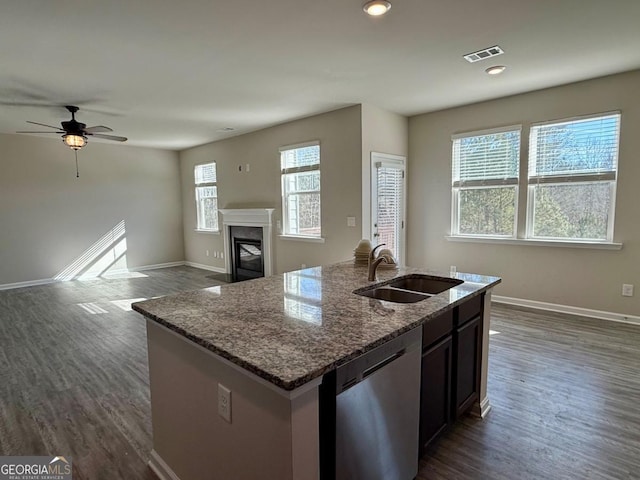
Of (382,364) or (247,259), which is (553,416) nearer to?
(382,364)

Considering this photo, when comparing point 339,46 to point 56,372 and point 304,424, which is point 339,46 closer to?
point 304,424

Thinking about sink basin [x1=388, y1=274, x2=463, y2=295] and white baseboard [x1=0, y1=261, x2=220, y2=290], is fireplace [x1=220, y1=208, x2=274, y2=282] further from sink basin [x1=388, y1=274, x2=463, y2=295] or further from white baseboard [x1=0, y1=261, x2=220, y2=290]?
sink basin [x1=388, y1=274, x2=463, y2=295]

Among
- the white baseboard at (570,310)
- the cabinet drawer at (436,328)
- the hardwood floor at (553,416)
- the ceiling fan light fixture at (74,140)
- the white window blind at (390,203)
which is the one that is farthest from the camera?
the white window blind at (390,203)

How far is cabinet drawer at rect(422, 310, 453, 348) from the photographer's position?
5.51 feet

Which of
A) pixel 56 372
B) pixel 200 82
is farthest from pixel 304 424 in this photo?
pixel 200 82

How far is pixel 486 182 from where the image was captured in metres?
4.77

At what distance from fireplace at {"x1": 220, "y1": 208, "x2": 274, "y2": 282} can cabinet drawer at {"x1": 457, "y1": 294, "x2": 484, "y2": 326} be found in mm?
4432

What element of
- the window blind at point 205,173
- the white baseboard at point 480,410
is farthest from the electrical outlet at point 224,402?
the window blind at point 205,173

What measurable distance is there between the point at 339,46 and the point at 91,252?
21.9 ft

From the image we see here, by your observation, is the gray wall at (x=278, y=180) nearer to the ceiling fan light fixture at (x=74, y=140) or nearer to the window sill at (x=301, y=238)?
the window sill at (x=301, y=238)

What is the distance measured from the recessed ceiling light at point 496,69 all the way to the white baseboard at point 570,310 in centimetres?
284

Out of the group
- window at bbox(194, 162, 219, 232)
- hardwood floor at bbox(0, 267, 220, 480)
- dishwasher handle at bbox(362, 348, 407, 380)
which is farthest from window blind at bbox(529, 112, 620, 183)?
window at bbox(194, 162, 219, 232)

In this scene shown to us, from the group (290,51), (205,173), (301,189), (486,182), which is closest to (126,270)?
(205,173)

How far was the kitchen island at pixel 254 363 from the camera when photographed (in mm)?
1105
